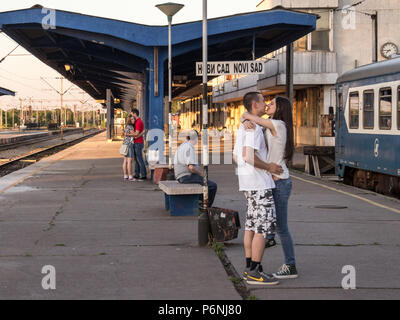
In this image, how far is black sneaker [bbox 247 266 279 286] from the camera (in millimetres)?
6765

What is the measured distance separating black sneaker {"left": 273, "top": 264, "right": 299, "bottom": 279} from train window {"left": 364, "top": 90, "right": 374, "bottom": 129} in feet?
32.7

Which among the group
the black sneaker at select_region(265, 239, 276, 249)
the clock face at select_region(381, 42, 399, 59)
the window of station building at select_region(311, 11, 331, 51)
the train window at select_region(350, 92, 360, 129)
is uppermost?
the window of station building at select_region(311, 11, 331, 51)

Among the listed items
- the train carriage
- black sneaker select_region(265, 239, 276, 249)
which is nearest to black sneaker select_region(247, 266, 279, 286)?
black sneaker select_region(265, 239, 276, 249)

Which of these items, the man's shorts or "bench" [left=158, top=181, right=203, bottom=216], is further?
"bench" [left=158, top=181, right=203, bottom=216]

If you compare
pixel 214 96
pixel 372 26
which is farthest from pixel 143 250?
pixel 214 96

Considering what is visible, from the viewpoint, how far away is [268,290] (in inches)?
258

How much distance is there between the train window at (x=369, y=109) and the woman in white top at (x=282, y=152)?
9.94m

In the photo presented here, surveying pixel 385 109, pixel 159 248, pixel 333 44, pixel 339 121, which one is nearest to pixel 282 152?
pixel 159 248

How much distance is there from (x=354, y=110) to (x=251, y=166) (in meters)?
11.6

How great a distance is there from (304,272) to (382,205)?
20.8 ft

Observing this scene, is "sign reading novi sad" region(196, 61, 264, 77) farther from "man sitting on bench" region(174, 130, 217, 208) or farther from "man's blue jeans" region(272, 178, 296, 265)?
"man's blue jeans" region(272, 178, 296, 265)

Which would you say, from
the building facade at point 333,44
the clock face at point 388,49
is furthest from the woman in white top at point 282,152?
the clock face at point 388,49

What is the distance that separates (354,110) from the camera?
17812 mm

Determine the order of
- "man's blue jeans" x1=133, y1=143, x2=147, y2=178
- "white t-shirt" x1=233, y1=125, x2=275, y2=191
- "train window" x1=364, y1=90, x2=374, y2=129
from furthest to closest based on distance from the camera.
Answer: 1. "man's blue jeans" x1=133, y1=143, x2=147, y2=178
2. "train window" x1=364, y1=90, x2=374, y2=129
3. "white t-shirt" x1=233, y1=125, x2=275, y2=191
